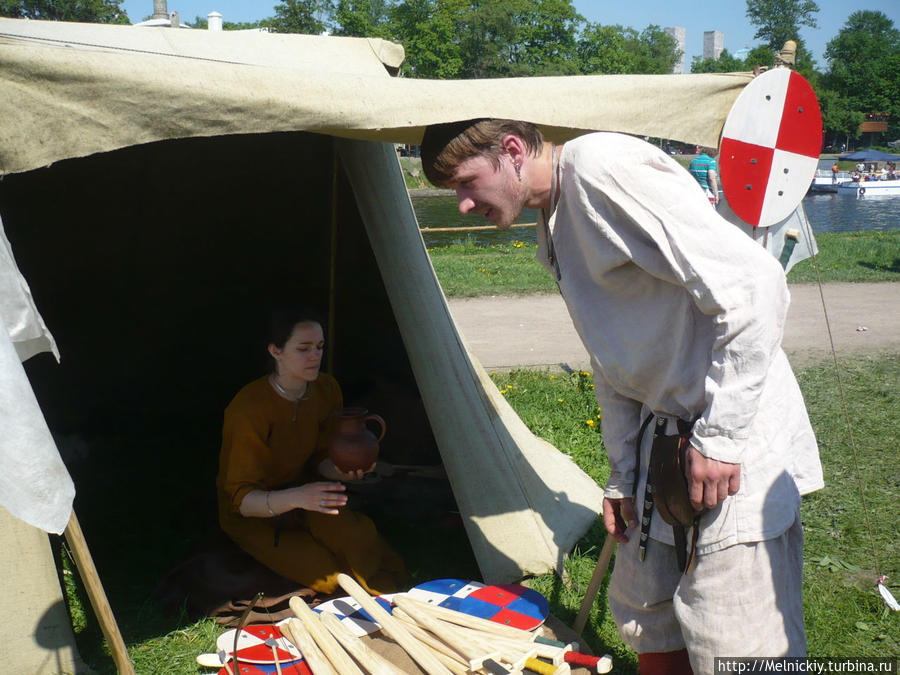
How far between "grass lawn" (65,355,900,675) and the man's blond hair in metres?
1.66

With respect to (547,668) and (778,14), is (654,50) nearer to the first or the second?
(778,14)

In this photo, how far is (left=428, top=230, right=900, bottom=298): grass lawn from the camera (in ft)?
28.2

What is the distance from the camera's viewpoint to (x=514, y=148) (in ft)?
5.47

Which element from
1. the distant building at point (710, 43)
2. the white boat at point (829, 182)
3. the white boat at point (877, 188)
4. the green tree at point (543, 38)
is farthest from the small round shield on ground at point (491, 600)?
the distant building at point (710, 43)

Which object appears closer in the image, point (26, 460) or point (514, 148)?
point (26, 460)

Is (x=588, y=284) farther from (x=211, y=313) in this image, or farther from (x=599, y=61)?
(x=599, y=61)

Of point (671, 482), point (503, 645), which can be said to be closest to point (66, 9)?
point (503, 645)

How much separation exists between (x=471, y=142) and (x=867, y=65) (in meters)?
84.4

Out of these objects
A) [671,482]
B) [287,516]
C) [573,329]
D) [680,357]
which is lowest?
[573,329]

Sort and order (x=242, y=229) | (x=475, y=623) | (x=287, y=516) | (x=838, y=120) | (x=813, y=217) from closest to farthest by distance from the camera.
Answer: (x=475, y=623), (x=287, y=516), (x=242, y=229), (x=813, y=217), (x=838, y=120)

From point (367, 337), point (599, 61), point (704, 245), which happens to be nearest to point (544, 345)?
point (367, 337)

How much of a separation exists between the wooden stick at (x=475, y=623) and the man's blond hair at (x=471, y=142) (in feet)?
4.66

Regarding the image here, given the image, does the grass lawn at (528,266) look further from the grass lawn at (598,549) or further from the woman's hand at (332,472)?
the woman's hand at (332,472)

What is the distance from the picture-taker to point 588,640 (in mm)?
2619
